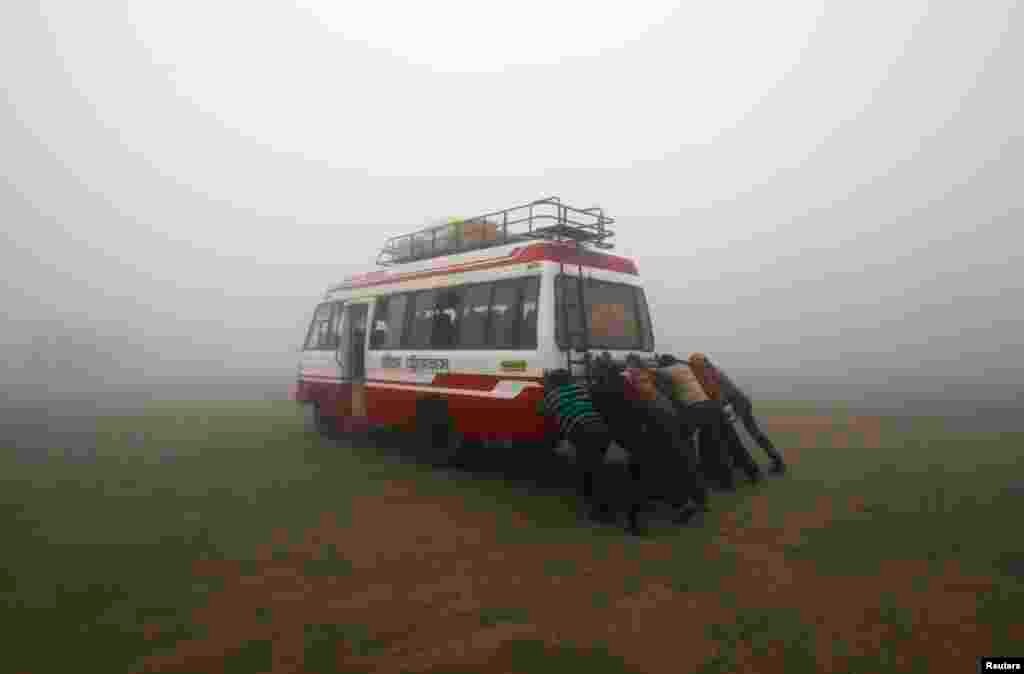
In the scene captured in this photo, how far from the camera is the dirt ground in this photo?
12.4ft

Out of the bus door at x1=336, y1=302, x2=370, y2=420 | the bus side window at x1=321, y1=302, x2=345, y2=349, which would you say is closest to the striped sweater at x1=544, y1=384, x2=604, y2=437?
the bus door at x1=336, y1=302, x2=370, y2=420

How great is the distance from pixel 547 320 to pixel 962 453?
878cm

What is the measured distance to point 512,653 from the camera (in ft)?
12.4

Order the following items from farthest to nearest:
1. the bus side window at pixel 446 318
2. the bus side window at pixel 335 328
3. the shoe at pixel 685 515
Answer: the bus side window at pixel 335 328, the bus side window at pixel 446 318, the shoe at pixel 685 515

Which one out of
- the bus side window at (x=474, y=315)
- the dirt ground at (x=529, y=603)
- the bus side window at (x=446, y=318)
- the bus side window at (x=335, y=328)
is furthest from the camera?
the bus side window at (x=335, y=328)

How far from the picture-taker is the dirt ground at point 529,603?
3770 mm

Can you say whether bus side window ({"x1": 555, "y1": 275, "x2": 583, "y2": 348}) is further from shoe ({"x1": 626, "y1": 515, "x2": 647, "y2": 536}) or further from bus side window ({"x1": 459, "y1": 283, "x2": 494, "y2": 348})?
shoe ({"x1": 626, "y1": 515, "x2": 647, "y2": 536})

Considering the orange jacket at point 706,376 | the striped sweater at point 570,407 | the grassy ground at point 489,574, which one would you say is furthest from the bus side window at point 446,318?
the orange jacket at point 706,376

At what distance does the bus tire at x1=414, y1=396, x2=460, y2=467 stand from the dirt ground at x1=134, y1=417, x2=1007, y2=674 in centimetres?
293

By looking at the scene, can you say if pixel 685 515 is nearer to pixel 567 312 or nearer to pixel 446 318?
A: pixel 567 312

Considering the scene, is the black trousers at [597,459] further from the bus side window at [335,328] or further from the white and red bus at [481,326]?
the bus side window at [335,328]

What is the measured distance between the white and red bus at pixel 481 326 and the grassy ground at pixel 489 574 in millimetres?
1262

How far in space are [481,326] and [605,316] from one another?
1.97 meters

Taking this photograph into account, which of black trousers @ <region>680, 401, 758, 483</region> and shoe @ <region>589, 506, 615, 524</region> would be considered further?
black trousers @ <region>680, 401, 758, 483</region>
